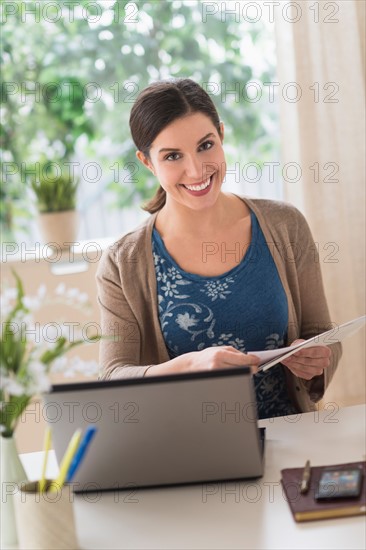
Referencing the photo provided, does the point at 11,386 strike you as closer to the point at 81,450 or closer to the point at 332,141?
the point at 81,450

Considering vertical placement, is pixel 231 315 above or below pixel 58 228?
below

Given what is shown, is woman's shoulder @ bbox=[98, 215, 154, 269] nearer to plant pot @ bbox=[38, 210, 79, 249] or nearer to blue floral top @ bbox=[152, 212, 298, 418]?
blue floral top @ bbox=[152, 212, 298, 418]

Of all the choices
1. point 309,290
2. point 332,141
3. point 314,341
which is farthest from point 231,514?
point 332,141

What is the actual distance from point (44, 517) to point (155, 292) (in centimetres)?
81

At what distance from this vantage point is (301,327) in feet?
6.57

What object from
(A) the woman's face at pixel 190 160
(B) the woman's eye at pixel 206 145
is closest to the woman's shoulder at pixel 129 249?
(A) the woman's face at pixel 190 160

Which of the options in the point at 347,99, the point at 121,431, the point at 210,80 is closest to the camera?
the point at 121,431

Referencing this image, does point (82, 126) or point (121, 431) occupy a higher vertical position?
point (82, 126)

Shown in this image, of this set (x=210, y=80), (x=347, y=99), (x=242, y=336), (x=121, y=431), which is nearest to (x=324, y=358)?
(x=242, y=336)

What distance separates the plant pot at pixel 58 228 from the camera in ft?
9.48

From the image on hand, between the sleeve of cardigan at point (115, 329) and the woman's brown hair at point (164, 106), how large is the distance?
0.99 ft

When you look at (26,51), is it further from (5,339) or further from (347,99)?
(5,339)

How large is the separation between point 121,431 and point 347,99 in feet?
5.67

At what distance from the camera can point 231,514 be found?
4.28 ft
